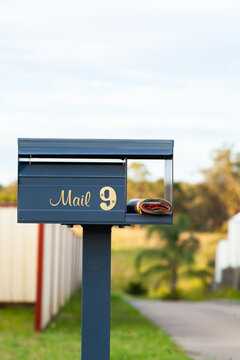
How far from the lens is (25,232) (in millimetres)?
12875

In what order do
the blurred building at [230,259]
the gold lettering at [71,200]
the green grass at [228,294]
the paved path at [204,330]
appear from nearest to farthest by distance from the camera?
the gold lettering at [71,200], the paved path at [204,330], the green grass at [228,294], the blurred building at [230,259]

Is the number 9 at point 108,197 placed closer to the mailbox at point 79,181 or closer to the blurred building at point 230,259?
the mailbox at point 79,181

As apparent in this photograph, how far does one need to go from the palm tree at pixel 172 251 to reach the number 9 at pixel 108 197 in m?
22.8

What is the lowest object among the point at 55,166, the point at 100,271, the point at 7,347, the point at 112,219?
the point at 7,347

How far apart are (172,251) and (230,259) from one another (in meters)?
3.46

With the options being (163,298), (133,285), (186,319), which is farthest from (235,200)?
(186,319)

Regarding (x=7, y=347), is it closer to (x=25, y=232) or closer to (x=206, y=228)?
(x=25, y=232)

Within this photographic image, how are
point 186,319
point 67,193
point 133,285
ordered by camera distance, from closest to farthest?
1. point 67,193
2. point 186,319
3. point 133,285

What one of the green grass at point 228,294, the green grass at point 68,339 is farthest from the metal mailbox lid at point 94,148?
the green grass at point 228,294

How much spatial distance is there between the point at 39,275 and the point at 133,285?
816 inches

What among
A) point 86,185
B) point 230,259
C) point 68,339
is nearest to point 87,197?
point 86,185

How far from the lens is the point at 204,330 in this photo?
1066 centimetres

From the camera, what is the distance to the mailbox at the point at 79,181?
4.20 m

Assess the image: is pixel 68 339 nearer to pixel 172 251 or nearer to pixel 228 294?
pixel 228 294
